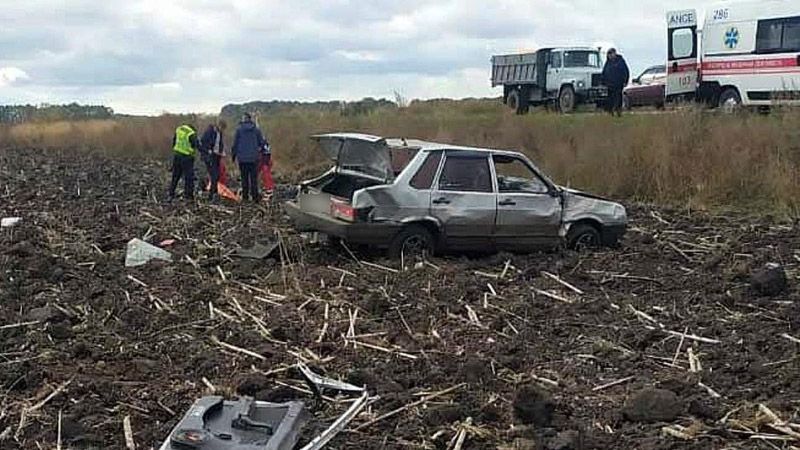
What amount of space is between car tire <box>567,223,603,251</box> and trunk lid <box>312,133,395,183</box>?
2214mm

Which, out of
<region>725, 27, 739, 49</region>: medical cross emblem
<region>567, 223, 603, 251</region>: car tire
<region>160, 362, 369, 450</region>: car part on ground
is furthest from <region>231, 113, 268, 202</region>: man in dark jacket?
<region>160, 362, 369, 450</region>: car part on ground

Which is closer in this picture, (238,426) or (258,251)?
(238,426)

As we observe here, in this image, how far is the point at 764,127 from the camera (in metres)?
17.9

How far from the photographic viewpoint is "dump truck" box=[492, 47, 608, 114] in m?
31.9

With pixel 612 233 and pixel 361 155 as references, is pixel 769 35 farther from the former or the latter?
pixel 361 155

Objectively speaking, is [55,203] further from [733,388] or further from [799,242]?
[733,388]

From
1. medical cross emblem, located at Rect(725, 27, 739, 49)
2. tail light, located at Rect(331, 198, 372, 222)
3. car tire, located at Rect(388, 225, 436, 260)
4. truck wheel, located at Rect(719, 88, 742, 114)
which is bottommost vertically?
car tire, located at Rect(388, 225, 436, 260)

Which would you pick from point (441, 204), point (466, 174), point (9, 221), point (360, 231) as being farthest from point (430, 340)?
point (9, 221)

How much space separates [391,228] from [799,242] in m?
4.93

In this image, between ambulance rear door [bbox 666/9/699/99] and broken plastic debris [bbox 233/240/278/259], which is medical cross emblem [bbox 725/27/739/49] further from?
broken plastic debris [bbox 233/240/278/259]

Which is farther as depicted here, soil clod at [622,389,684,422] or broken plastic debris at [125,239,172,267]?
broken plastic debris at [125,239,172,267]

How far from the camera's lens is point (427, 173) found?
1167cm

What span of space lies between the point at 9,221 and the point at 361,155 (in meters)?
6.60

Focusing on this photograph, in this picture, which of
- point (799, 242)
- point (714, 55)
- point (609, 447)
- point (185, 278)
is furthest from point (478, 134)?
point (609, 447)
